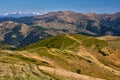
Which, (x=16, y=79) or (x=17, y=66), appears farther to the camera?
(x=17, y=66)

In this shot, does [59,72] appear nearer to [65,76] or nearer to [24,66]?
[65,76]

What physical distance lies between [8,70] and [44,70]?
91.4ft

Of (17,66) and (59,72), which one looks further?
(59,72)

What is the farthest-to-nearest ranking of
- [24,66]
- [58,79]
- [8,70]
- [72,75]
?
[72,75], [58,79], [24,66], [8,70]

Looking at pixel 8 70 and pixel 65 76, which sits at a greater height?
pixel 8 70

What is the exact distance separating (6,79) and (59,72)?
49.7 meters

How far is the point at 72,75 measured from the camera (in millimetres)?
124250

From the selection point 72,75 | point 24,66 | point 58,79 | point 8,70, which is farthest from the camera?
point 72,75

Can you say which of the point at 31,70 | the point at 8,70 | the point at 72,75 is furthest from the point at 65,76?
the point at 8,70

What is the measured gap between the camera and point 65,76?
→ 406 feet

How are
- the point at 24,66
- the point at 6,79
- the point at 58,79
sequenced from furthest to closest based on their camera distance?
the point at 58,79 → the point at 24,66 → the point at 6,79

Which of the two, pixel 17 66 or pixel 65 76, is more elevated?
pixel 17 66

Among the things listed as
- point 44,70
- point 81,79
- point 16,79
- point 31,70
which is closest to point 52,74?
point 44,70

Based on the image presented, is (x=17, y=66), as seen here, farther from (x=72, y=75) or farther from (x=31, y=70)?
(x=72, y=75)
